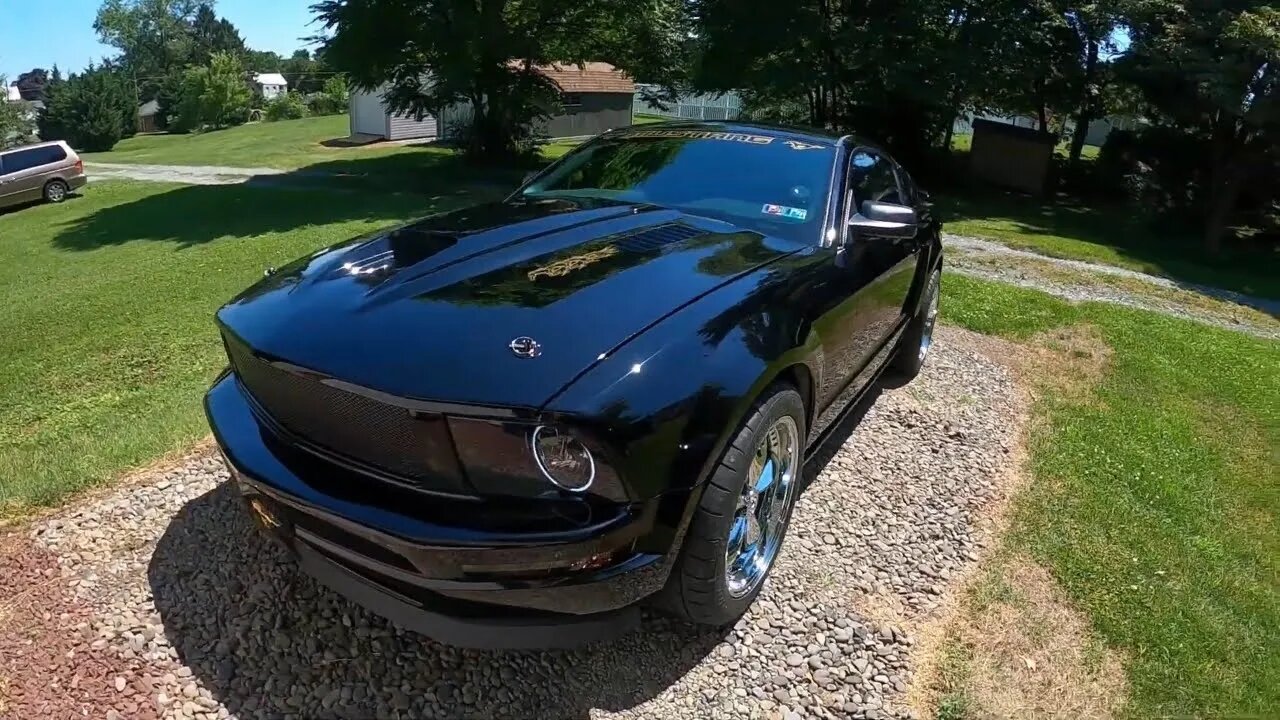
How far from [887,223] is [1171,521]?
76.4 inches

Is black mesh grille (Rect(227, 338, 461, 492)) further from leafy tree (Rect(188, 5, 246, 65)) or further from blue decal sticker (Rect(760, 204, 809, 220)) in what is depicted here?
leafy tree (Rect(188, 5, 246, 65))

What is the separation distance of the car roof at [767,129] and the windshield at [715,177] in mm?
74

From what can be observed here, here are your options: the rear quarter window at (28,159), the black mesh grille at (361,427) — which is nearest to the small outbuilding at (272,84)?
the rear quarter window at (28,159)

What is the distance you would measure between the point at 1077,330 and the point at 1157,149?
A: 12.0 meters

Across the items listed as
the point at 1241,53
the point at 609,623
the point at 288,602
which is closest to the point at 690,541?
the point at 609,623

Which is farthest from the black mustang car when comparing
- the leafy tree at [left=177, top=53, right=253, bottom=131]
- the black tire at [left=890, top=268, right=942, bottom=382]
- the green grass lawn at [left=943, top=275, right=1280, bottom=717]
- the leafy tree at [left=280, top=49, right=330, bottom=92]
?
the leafy tree at [left=177, top=53, right=253, bottom=131]

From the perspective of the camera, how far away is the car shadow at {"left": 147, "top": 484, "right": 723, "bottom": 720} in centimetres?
240

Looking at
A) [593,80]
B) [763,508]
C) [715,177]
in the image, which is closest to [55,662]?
[763,508]

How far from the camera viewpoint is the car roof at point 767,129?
4102mm

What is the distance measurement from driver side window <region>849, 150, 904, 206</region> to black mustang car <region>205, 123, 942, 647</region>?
836 millimetres

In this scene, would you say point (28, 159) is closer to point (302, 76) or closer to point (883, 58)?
point (883, 58)

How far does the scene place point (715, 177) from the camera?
3.77 m

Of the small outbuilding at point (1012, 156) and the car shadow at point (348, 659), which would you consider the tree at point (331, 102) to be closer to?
the small outbuilding at point (1012, 156)

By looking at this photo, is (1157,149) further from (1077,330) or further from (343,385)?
(343,385)
